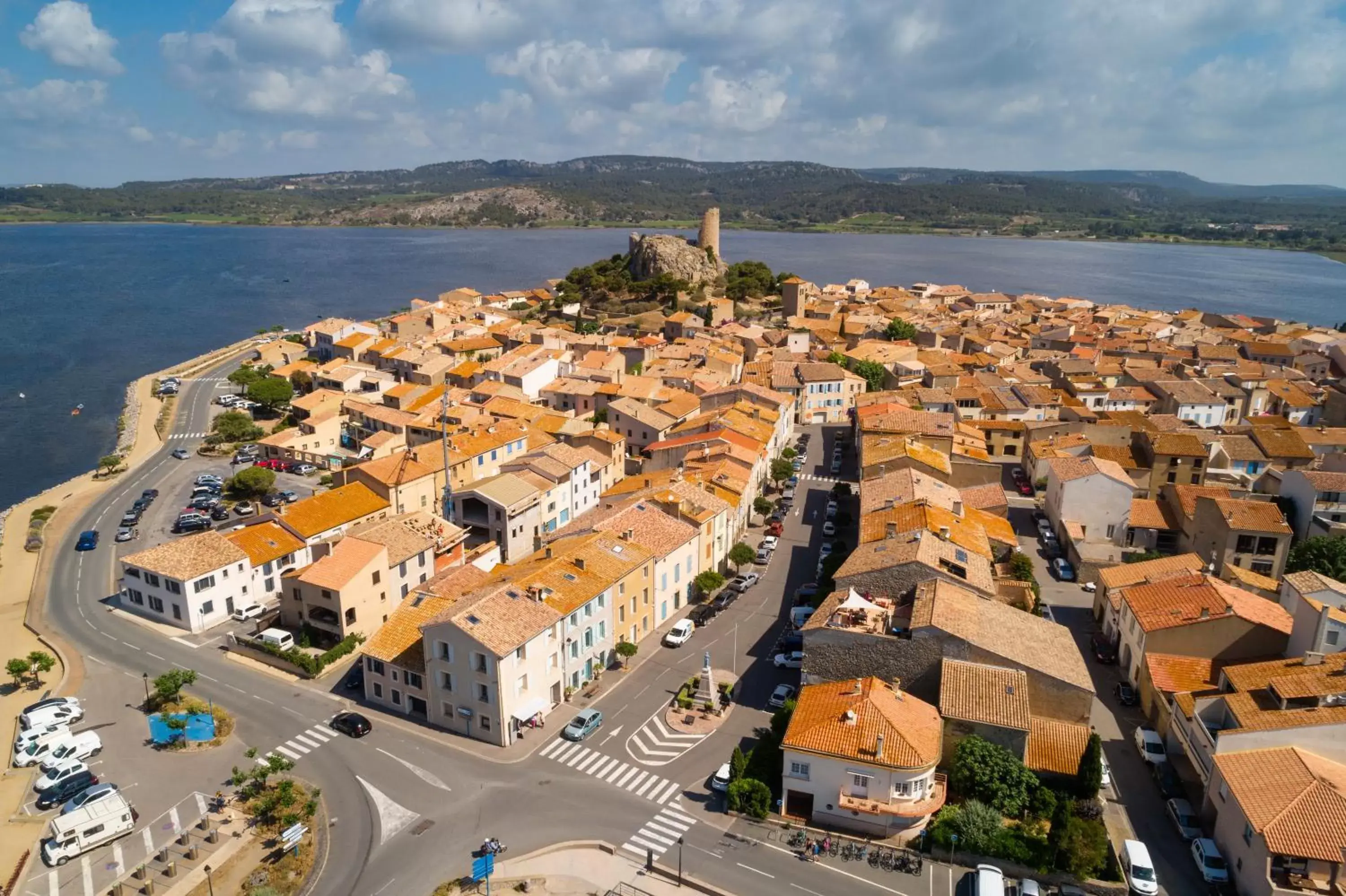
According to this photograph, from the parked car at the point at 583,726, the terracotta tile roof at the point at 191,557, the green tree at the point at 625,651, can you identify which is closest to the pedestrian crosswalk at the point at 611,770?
the parked car at the point at 583,726

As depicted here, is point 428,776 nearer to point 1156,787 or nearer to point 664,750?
point 664,750

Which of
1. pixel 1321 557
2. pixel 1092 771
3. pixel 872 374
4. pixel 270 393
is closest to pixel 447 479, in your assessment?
pixel 1092 771

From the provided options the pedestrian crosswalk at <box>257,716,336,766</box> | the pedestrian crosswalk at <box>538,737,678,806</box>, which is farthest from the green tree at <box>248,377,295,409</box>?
the pedestrian crosswalk at <box>538,737,678,806</box>

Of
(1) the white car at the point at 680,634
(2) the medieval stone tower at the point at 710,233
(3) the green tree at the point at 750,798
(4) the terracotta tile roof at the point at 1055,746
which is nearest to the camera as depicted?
(3) the green tree at the point at 750,798

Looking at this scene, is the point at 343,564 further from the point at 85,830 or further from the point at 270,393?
the point at 270,393

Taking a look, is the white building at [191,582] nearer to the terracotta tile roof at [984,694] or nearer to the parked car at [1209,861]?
the terracotta tile roof at [984,694]

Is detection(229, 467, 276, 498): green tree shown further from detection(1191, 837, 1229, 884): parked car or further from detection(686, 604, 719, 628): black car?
detection(1191, 837, 1229, 884): parked car
